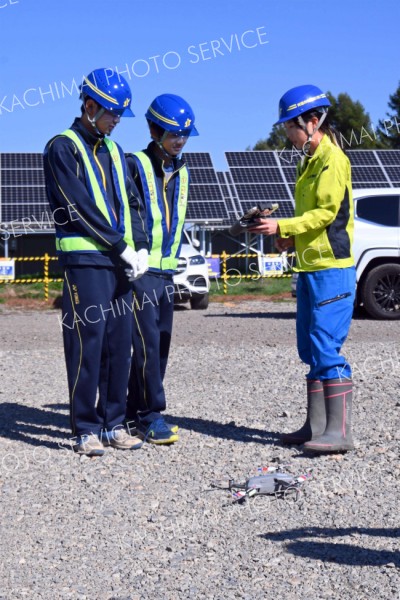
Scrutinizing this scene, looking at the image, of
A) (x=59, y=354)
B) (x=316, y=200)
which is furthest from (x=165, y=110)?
(x=59, y=354)

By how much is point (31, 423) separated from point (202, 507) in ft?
8.25

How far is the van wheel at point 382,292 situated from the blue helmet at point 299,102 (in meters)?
9.67

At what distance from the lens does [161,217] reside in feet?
19.9

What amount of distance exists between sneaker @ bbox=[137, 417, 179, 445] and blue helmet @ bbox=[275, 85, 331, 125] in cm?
195

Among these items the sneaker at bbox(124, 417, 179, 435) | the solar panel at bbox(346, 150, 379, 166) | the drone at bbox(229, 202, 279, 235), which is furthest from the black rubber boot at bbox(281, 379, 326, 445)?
the solar panel at bbox(346, 150, 379, 166)

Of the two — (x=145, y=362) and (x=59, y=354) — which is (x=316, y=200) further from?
(x=59, y=354)

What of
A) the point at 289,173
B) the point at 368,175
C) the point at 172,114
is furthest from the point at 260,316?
the point at 289,173

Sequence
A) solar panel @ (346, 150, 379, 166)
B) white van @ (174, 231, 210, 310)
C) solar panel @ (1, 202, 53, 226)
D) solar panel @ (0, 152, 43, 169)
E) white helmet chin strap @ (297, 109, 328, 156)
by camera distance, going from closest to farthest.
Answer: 1. white helmet chin strap @ (297, 109, 328, 156)
2. white van @ (174, 231, 210, 310)
3. solar panel @ (1, 202, 53, 226)
4. solar panel @ (346, 150, 379, 166)
5. solar panel @ (0, 152, 43, 169)

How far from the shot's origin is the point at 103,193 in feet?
18.8

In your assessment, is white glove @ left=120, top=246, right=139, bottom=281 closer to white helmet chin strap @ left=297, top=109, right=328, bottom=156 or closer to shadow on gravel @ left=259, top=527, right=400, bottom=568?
white helmet chin strap @ left=297, top=109, right=328, bottom=156

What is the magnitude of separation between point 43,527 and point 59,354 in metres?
6.87

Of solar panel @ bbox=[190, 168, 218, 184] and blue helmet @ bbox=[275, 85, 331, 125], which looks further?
solar panel @ bbox=[190, 168, 218, 184]

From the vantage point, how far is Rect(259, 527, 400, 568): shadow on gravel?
3875 mm

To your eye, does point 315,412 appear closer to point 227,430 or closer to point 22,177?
point 227,430
